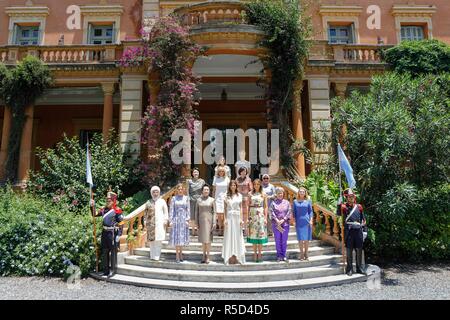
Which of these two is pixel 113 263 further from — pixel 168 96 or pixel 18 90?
pixel 18 90

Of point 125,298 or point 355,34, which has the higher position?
point 355,34

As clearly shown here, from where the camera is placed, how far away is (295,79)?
1099cm

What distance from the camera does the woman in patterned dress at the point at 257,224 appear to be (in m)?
6.74

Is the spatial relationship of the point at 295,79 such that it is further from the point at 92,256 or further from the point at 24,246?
the point at 24,246

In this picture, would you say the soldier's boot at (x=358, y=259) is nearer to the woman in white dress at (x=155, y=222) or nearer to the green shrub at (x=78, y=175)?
the woman in white dress at (x=155, y=222)

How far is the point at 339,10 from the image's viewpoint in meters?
15.6

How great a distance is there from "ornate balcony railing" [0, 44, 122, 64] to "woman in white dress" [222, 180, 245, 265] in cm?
928

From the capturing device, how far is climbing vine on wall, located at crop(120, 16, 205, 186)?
10.2m

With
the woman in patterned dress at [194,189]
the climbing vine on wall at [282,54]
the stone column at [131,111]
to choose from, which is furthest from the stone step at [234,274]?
the stone column at [131,111]

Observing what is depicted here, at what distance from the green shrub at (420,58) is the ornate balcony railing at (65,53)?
34.6 ft

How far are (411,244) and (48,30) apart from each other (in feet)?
55.4

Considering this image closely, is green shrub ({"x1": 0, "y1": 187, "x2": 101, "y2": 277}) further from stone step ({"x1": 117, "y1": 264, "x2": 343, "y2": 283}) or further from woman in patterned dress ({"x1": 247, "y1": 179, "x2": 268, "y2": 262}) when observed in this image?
woman in patterned dress ({"x1": 247, "y1": 179, "x2": 268, "y2": 262})

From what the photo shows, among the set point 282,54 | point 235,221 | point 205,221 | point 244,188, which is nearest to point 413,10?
point 282,54

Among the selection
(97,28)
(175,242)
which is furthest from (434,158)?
(97,28)
